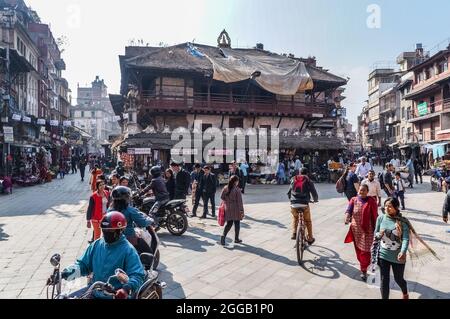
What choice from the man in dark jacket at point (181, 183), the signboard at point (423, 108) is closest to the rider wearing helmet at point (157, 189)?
the man in dark jacket at point (181, 183)

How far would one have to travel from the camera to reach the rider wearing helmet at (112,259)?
3.19m

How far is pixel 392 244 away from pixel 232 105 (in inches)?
920

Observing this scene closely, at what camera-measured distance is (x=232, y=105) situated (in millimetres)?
27156

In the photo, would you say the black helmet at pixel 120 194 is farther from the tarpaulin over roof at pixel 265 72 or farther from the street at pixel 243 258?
the tarpaulin over roof at pixel 265 72

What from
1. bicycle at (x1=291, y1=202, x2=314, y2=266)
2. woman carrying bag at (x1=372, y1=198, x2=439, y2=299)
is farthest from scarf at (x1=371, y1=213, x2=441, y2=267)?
bicycle at (x1=291, y1=202, x2=314, y2=266)

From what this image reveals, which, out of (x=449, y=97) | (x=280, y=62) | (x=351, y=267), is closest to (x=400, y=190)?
(x=351, y=267)

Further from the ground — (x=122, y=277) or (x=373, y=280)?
(x=122, y=277)

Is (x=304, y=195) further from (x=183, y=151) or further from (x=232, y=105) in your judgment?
(x=232, y=105)

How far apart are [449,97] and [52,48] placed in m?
53.6

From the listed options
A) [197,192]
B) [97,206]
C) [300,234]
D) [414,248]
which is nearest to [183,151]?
[197,192]

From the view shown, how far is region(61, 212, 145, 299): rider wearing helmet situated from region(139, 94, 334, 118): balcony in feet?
72.6


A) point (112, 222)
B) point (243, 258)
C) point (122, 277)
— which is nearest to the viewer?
point (122, 277)
